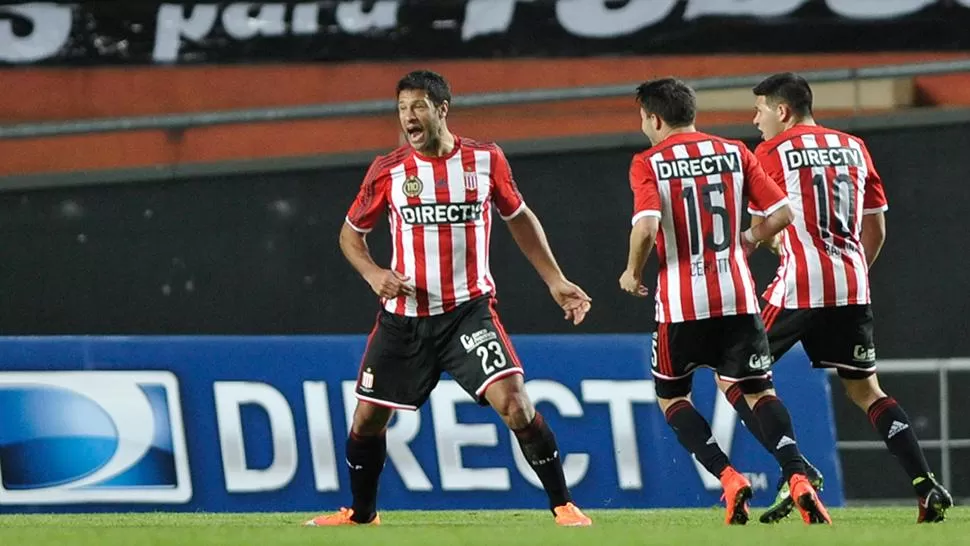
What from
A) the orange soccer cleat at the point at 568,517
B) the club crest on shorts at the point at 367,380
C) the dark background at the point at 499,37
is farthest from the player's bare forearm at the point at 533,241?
the dark background at the point at 499,37

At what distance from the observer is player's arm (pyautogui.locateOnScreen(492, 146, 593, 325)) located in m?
7.18

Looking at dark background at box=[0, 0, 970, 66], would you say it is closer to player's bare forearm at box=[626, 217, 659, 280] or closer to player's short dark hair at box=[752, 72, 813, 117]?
player's short dark hair at box=[752, 72, 813, 117]

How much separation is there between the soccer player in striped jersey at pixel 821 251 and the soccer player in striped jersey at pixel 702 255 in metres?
0.31

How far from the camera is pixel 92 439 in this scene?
30.7 ft

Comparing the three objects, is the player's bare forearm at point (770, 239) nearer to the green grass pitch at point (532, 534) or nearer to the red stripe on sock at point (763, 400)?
the red stripe on sock at point (763, 400)

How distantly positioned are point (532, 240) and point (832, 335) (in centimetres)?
132

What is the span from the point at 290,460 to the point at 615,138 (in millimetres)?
3533

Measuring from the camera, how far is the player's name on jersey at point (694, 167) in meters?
6.97

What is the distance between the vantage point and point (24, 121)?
494 inches

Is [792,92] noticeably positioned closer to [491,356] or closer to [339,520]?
[491,356]

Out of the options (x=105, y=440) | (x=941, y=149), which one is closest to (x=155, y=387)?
(x=105, y=440)

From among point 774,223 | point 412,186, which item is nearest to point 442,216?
point 412,186

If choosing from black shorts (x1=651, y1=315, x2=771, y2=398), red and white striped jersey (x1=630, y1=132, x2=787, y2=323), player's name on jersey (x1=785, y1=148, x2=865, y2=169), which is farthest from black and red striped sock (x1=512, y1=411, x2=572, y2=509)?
player's name on jersey (x1=785, y1=148, x2=865, y2=169)

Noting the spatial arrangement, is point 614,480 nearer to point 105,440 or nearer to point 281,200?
point 105,440
